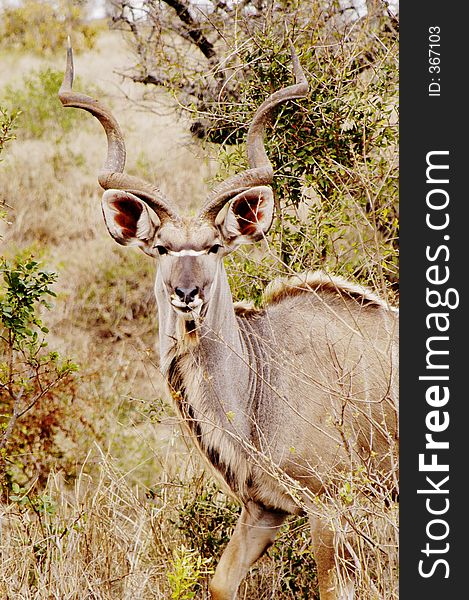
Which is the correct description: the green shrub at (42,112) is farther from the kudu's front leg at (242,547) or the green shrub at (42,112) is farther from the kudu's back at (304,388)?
the kudu's front leg at (242,547)

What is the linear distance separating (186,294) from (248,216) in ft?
2.00

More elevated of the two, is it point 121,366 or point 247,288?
point 121,366

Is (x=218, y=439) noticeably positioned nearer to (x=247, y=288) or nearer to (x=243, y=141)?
(x=247, y=288)

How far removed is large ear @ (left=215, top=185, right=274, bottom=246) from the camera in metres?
4.29

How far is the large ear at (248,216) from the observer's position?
4.29 metres

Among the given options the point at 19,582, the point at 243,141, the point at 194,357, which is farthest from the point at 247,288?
the point at 19,582

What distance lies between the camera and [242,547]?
175 inches

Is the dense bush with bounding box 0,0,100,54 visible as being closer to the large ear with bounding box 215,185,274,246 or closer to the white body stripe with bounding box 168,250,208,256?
the large ear with bounding box 215,185,274,246

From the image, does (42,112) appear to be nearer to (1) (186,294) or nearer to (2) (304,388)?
(2) (304,388)

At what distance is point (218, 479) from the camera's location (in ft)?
14.2


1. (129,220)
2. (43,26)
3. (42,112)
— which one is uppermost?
(43,26)

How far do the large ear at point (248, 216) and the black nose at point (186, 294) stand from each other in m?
0.45

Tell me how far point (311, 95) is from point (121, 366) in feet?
10.1

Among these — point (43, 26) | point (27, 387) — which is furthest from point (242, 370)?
point (43, 26)
